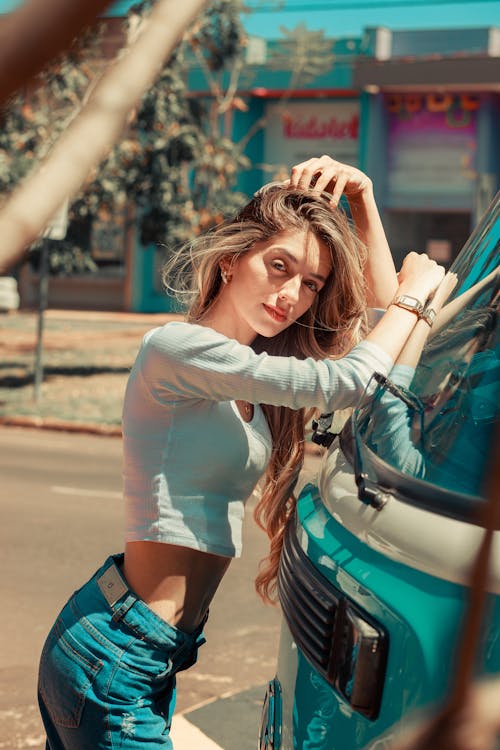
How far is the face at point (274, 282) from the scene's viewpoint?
2.28 metres

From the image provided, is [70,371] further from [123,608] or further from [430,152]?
[123,608]

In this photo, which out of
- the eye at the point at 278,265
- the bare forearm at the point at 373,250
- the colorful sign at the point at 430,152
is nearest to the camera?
the eye at the point at 278,265

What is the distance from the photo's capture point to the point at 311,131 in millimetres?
27547

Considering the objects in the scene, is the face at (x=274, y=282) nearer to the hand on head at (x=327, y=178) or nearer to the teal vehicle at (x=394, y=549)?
the hand on head at (x=327, y=178)

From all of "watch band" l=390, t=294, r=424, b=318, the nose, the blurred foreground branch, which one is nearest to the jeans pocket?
the nose

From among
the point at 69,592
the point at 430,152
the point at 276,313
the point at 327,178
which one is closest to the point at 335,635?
the point at 276,313

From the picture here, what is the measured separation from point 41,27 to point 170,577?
179 cm

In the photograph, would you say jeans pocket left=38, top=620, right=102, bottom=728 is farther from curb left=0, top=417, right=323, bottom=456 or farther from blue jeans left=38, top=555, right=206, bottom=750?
curb left=0, top=417, right=323, bottom=456

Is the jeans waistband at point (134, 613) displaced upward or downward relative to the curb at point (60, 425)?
upward

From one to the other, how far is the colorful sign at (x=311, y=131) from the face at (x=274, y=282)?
2518 cm

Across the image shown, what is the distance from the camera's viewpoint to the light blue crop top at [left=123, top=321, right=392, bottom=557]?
2076mm

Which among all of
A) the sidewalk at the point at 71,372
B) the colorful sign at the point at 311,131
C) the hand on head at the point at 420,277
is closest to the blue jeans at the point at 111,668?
the hand on head at the point at 420,277

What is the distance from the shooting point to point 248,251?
2.32 meters

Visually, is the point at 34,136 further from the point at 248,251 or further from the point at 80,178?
the point at 80,178
